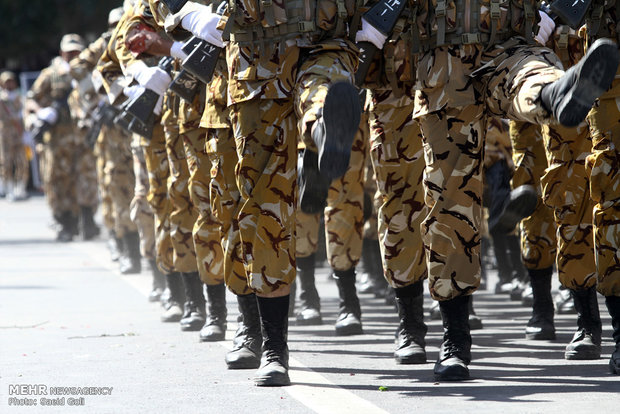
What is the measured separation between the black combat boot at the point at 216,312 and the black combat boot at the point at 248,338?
0.98 metres

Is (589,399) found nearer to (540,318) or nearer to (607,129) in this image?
(607,129)

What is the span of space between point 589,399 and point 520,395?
0.28m

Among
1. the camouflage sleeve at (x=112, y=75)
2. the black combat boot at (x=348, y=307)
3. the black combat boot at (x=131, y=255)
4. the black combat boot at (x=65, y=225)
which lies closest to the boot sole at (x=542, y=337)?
the black combat boot at (x=348, y=307)

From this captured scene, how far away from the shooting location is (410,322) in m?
5.77

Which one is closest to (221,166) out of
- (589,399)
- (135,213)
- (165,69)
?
(165,69)

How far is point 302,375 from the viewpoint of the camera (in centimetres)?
542

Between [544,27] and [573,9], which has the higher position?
[573,9]

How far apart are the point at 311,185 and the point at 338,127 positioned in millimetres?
267

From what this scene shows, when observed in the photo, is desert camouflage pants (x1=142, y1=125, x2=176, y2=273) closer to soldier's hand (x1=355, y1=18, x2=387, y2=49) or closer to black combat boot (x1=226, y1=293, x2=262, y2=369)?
black combat boot (x1=226, y1=293, x2=262, y2=369)

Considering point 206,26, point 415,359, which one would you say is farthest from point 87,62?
point 415,359

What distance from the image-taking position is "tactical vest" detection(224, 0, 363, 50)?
4980 mm

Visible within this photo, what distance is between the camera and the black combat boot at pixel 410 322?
573cm

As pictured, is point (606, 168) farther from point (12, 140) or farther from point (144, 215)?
point (12, 140)

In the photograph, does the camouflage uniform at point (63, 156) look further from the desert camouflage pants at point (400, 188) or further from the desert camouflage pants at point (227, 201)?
the desert camouflage pants at point (400, 188)
